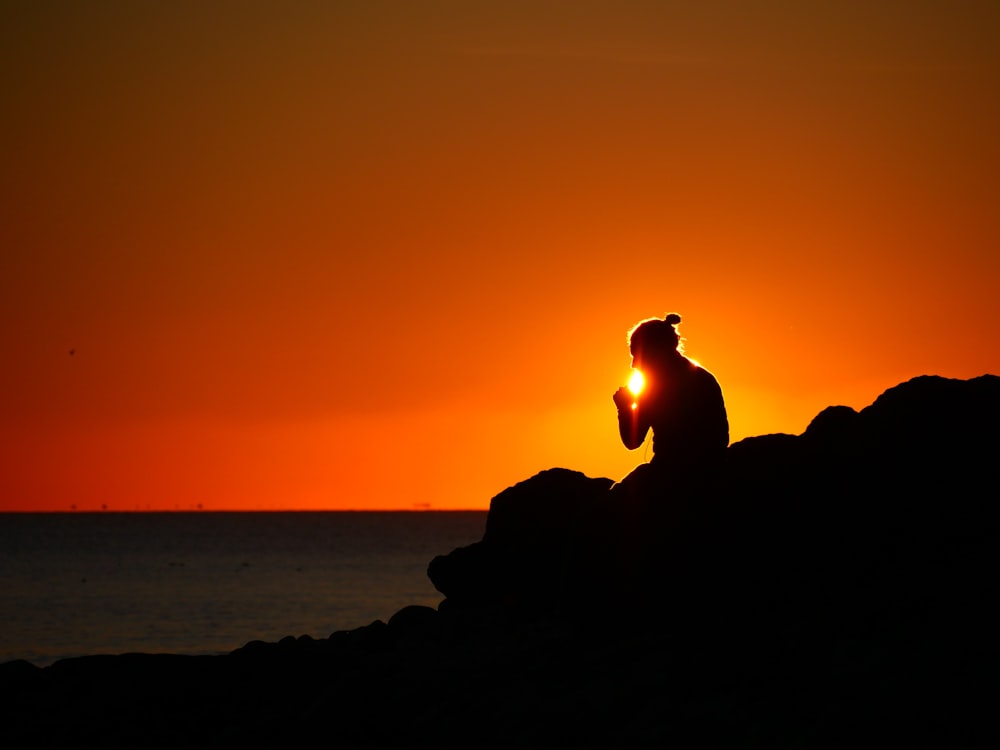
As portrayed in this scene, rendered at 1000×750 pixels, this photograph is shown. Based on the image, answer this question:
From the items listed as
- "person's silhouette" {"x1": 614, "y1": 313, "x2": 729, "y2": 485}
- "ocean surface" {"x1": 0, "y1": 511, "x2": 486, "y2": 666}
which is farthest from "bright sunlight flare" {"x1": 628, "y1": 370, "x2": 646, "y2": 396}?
"ocean surface" {"x1": 0, "y1": 511, "x2": 486, "y2": 666}

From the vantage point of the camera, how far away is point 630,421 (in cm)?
1299

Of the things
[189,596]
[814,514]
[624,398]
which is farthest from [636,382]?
[189,596]

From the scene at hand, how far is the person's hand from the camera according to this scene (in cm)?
1301

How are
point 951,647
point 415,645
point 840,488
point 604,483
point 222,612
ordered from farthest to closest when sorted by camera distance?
point 222,612 → point 604,483 → point 415,645 → point 840,488 → point 951,647

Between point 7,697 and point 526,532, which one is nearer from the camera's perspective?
point 7,697

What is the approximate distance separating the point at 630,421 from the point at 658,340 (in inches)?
33.3

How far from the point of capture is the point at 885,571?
1274 cm

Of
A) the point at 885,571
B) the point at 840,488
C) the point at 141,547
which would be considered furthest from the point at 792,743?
the point at 141,547

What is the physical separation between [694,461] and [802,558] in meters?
1.51

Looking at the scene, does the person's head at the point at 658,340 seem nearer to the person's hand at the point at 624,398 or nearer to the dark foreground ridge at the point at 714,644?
the person's hand at the point at 624,398

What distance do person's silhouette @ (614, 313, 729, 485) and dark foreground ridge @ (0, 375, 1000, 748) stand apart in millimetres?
329

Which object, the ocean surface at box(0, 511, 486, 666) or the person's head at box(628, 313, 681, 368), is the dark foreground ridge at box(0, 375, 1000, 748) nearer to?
the person's head at box(628, 313, 681, 368)

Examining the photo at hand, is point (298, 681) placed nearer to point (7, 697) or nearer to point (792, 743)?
point (7, 697)

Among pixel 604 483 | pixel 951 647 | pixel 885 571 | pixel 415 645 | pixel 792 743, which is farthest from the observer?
pixel 604 483
